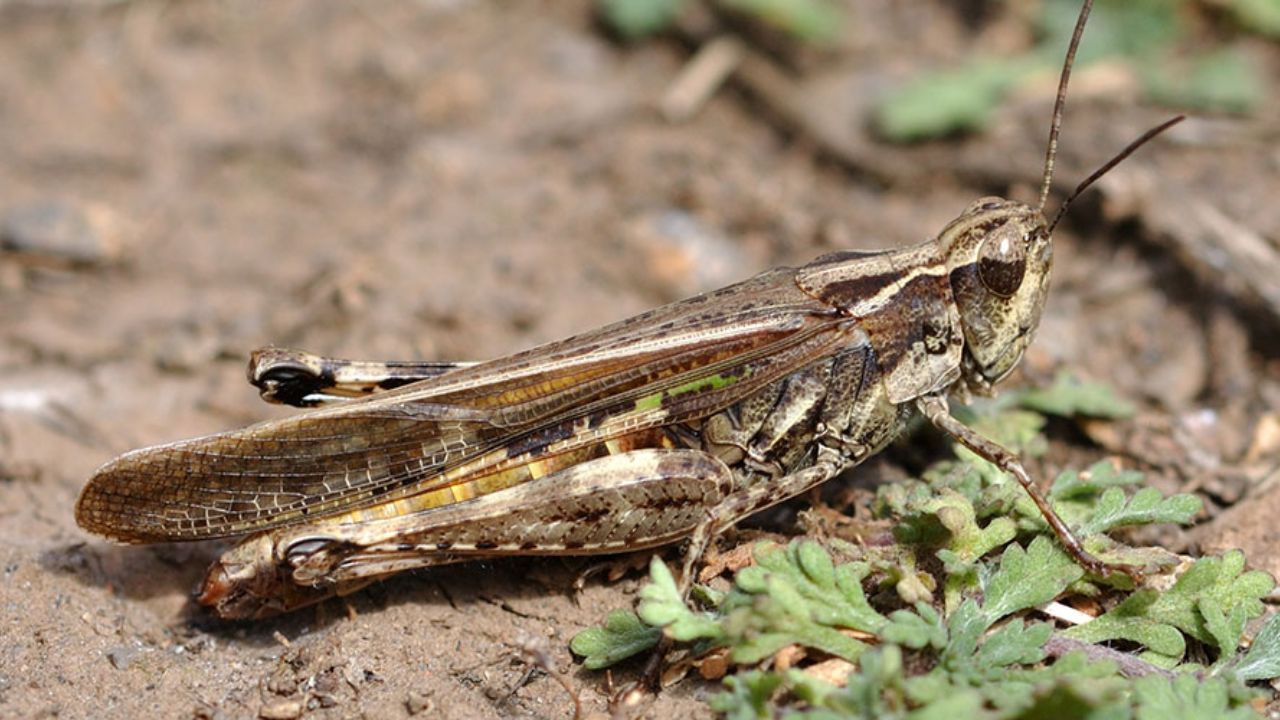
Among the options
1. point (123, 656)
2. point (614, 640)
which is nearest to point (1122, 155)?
point (614, 640)

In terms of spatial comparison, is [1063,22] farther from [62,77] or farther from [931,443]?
[62,77]

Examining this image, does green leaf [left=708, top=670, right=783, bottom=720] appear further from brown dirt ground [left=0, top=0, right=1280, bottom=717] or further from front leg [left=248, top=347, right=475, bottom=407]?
front leg [left=248, top=347, right=475, bottom=407]

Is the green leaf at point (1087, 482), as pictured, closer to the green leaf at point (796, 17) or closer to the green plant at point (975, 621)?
the green plant at point (975, 621)

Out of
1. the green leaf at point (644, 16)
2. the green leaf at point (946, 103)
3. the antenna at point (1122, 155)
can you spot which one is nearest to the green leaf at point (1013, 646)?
the antenna at point (1122, 155)

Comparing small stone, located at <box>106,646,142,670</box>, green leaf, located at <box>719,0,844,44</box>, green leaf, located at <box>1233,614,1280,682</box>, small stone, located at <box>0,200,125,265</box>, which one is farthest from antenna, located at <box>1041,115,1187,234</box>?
small stone, located at <box>0,200,125,265</box>

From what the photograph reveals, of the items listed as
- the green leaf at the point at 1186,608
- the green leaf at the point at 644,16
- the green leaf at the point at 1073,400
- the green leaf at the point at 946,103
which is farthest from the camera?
the green leaf at the point at 644,16

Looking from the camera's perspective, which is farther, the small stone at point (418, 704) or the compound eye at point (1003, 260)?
the compound eye at point (1003, 260)

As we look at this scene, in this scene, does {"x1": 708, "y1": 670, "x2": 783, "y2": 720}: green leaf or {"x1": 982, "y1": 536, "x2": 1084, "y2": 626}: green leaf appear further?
{"x1": 982, "y1": 536, "x2": 1084, "y2": 626}: green leaf
